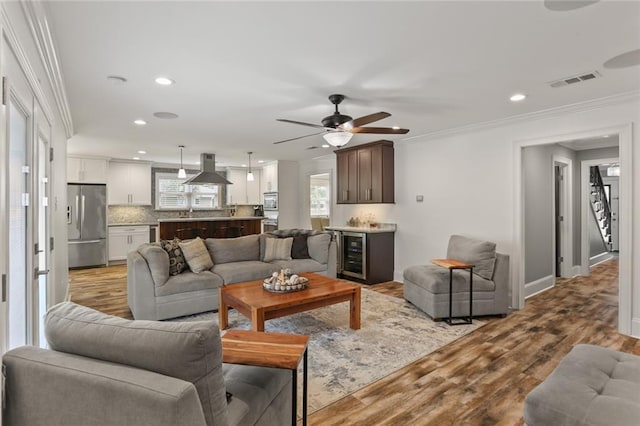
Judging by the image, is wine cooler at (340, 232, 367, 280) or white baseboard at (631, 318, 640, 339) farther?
wine cooler at (340, 232, 367, 280)

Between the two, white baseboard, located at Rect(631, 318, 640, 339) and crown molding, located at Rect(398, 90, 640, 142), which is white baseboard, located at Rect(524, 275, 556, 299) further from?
crown molding, located at Rect(398, 90, 640, 142)

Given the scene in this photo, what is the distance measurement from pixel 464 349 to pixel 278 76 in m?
2.99

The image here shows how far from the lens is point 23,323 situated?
2.21 m

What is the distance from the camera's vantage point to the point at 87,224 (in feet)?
23.0

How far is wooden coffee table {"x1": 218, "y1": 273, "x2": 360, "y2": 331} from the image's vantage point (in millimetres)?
2982

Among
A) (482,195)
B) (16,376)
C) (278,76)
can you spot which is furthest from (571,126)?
(16,376)

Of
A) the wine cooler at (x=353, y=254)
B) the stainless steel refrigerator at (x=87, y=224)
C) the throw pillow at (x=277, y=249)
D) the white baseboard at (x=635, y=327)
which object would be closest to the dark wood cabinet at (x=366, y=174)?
the wine cooler at (x=353, y=254)

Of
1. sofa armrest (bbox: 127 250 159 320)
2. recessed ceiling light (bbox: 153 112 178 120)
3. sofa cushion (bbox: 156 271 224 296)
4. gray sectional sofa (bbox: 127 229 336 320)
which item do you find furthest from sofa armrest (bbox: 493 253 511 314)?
recessed ceiling light (bbox: 153 112 178 120)

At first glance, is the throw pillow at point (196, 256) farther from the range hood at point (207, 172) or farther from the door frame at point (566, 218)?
the door frame at point (566, 218)

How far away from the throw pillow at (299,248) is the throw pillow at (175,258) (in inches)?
62.5

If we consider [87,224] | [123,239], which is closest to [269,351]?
[87,224]

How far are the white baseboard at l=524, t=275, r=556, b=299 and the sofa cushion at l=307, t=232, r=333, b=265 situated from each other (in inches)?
115

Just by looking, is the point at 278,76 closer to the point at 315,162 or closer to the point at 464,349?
the point at 464,349

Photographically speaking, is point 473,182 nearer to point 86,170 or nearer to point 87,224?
point 87,224
